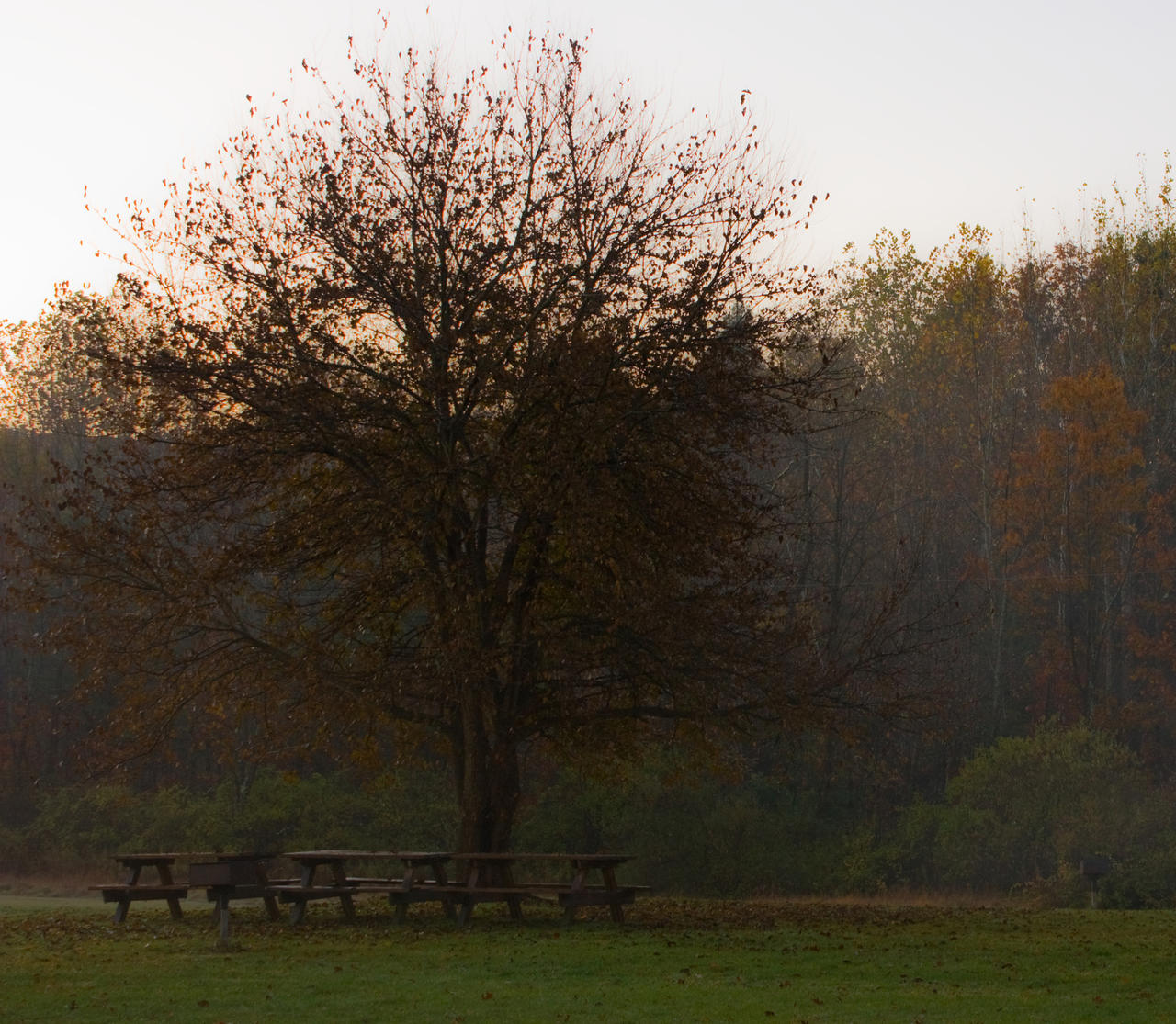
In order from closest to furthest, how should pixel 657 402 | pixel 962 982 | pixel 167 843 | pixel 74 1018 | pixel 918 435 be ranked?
pixel 74 1018 → pixel 962 982 → pixel 657 402 → pixel 167 843 → pixel 918 435

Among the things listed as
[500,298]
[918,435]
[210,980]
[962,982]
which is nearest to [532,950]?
[210,980]

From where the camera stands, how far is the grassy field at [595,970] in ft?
33.9

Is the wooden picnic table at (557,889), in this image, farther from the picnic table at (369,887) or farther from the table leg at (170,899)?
the table leg at (170,899)

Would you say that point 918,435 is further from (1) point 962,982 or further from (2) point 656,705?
(1) point 962,982

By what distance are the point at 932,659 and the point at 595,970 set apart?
96.0 ft

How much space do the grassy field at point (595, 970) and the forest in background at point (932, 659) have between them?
15.1 ft

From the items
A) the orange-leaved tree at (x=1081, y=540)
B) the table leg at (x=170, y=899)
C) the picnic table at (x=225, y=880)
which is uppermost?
the orange-leaved tree at (x=1081, y=540)

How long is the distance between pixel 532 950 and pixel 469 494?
606 centimetres

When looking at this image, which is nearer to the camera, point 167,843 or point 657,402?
point 657,402

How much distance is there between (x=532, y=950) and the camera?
1395 cm

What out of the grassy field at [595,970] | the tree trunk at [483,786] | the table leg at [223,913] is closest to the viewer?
the grassy field at [595,970]

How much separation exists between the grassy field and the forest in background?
4.60 metres

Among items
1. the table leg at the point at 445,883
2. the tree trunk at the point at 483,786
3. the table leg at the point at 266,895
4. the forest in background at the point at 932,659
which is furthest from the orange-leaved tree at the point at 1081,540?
the table leg at the point at 266,895

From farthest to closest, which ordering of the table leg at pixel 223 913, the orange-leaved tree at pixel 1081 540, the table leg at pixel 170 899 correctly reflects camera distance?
the orange-leaved tree at pixel 1081 540 → the table leg at pixel 170 899 → the table leg at pixel 223 913
